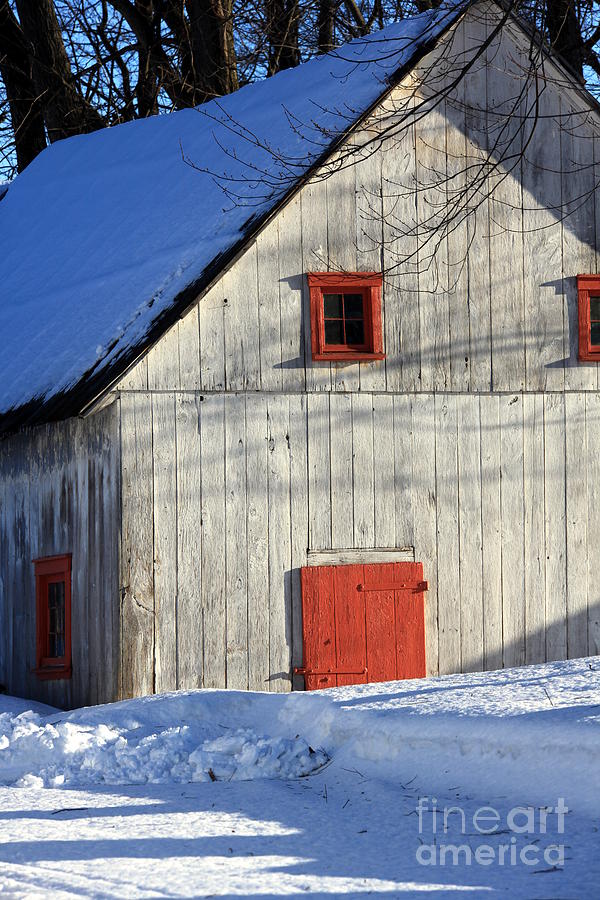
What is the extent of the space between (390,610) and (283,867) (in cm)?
635

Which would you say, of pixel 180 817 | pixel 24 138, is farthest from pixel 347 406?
pixel 24 138

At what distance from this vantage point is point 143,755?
8844 millimetres

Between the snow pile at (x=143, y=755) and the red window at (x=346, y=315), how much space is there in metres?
4.14

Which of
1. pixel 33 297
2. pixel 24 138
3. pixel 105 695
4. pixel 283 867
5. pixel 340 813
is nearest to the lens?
pixel 283 867

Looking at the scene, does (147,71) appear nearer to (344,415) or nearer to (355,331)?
(355,331)

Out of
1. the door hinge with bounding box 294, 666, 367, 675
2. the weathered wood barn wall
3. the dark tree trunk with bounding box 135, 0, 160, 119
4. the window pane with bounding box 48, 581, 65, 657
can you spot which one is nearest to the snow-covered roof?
the weathered wood barn wall

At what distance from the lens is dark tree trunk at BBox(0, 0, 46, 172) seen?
88.9 ft

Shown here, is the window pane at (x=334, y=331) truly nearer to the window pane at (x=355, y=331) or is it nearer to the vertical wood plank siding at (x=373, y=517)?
the window pane at (x=355, y=331)

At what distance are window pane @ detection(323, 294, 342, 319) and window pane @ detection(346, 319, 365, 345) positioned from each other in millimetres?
140

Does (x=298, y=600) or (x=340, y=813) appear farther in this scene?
(x=298, y=600)

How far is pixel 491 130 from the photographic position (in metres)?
12.8

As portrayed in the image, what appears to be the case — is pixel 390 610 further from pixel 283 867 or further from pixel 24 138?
pixel 24 138

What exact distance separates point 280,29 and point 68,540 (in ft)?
49.6

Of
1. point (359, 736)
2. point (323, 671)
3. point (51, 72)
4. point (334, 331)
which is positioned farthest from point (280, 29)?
point (359, 736)
